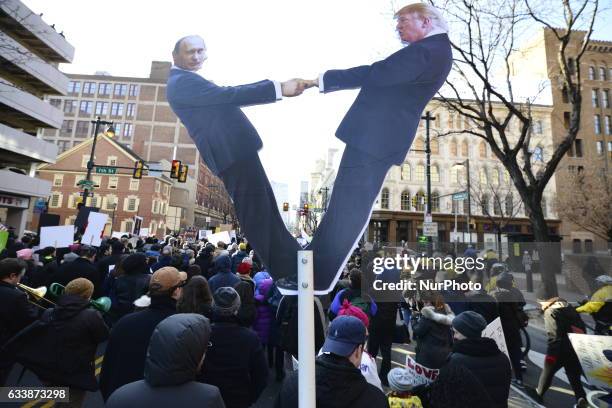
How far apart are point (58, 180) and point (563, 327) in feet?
183

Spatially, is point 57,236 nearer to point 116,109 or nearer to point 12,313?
point 12,313

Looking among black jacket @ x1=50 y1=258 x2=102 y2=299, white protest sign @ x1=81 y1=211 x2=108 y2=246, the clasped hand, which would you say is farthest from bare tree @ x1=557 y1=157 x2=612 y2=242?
white protest sign @ x1=81 y1=211 x2=108 y2=246

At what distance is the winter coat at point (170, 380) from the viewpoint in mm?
1789

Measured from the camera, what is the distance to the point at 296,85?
8.65 feet

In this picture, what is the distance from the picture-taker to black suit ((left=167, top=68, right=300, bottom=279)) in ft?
8.38

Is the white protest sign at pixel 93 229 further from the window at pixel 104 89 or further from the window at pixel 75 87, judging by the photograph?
the window at pixel 75 87

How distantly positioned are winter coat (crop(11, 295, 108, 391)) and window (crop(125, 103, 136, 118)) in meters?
59.9

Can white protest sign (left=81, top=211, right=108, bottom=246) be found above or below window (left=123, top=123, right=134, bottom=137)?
below

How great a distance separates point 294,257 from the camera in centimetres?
255

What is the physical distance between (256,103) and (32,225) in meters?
50.1

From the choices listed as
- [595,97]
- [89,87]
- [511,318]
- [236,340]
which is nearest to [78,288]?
[236,340]

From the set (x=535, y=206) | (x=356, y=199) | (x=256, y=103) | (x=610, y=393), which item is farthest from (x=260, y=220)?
(x=535, y=206)

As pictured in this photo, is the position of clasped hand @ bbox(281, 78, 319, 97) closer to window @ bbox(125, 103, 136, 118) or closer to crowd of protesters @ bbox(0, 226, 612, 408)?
crowd of protesters @ bbox(0, 226, 612, 408)

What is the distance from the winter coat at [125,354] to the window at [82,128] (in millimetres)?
69604
